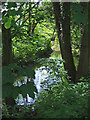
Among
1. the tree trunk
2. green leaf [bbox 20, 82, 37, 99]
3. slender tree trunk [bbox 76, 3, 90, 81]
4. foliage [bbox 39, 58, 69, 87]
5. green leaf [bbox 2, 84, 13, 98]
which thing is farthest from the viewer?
slender tree trunk [bbox 76, 3, 90, 81]

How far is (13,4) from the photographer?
6.67ft

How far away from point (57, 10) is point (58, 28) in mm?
512

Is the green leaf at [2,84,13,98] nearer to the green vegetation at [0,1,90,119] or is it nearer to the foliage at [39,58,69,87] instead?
the green vegetation at [0,1,90,119]

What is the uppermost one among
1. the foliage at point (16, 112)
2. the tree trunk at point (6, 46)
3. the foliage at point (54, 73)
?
the tree trunk at point (6, 46)

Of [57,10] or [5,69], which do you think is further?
[57,10]

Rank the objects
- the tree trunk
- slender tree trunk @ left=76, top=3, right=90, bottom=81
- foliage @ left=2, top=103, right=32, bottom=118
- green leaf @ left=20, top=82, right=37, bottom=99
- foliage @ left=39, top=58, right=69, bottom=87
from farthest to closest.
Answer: slender tree trunk @ left=76, top=3, right=90, bottom=81 → foliage @ left=39, top=58, right=69, bottom=87 → the tree trunk → foliage @ left=2, top=103, right=32, bottom=118 → green leaf @ left=20, top=82, right=37, bottom=99

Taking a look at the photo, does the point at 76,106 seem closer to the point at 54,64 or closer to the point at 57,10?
the point at 54,64

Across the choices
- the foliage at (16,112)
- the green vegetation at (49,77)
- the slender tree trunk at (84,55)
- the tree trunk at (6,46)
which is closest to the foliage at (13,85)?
the green vegetation at (49,77)

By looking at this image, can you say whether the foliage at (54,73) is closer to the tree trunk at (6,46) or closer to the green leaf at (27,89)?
the tree trunk at (6,46)

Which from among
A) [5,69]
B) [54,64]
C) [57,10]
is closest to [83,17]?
[5,69]

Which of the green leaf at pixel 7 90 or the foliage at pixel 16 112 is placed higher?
the green leaf at pixel 7 90


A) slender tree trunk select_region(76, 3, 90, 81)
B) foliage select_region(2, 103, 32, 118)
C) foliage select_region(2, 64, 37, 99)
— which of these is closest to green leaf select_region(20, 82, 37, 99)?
foliage select_region(2, 64, 37, 99)

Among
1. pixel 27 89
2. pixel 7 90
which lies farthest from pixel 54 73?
pixel 7 90

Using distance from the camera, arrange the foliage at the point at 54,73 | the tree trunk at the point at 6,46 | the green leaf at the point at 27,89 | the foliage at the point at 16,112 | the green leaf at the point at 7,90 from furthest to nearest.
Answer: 1. the foliage at the point at 54,73
2. the tree trunk at the point at 6,46
3. the foliage at the point at 16,112
4. the green leaf at the point at 27,89
5. the green leaf at the point at 7,90
